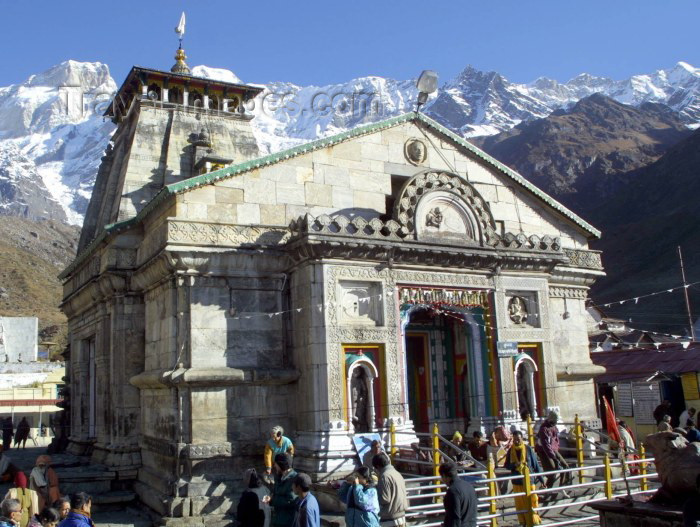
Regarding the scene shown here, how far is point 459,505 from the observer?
318 inches

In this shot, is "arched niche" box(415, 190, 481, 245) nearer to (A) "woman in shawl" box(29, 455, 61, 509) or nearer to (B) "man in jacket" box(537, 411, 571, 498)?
(B) "man in jacket" box(537, 411, 571, 498)

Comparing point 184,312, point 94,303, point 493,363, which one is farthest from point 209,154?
point 493,363

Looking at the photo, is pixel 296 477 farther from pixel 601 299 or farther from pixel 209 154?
pixel 601 299

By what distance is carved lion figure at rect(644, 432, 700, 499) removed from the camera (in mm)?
7414

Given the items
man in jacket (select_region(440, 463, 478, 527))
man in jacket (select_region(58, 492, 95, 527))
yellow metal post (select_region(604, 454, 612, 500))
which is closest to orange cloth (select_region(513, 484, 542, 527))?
yellow metal post (select_region(604, 454, 612, 500))

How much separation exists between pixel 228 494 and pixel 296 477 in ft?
19.7

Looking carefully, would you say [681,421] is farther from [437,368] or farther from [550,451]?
[550,451]

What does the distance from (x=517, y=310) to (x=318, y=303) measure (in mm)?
5475

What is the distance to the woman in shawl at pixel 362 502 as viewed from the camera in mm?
8406

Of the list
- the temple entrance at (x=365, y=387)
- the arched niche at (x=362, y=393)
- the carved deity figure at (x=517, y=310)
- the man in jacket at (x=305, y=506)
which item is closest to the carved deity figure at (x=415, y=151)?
the carved deity figure at (x=517, y=310)

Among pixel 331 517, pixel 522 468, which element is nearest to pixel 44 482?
pixel 331 517

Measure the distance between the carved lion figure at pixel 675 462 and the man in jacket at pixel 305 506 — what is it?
386 cm

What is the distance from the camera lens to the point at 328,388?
1421cm

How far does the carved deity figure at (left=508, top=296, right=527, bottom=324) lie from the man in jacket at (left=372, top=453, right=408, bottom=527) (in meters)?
8.87
